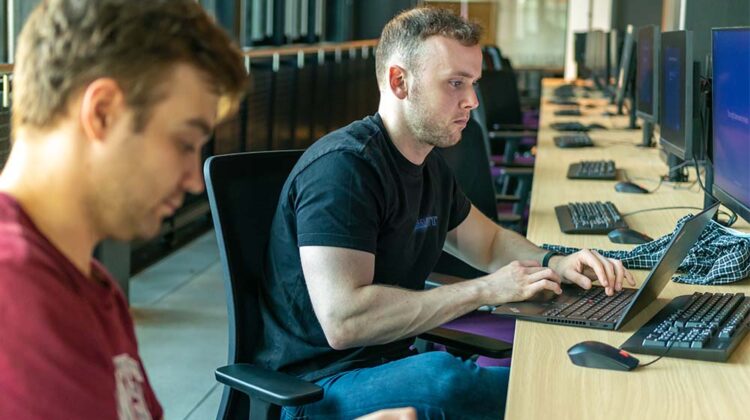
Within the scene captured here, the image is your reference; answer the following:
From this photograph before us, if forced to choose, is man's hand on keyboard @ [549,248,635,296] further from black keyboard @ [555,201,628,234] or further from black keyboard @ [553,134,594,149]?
black keyboard @ [553,134,594,149]

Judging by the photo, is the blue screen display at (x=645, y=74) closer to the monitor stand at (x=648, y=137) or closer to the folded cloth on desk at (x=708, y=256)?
the monitor stand at (x=648, y=137)

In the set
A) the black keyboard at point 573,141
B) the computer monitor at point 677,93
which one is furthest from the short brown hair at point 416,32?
the black keyboard at point 573,141

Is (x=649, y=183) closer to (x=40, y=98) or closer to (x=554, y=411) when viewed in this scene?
(x=554, y=411)

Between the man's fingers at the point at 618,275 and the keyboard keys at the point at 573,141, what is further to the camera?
the keyboard keys at the point at 573,141

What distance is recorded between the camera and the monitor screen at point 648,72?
4031mm

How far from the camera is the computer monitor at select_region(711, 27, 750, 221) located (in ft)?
7.19

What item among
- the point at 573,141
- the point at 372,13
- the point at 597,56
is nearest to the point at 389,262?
the point at 573,141

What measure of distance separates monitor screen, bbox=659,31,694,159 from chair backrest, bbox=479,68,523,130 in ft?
8.41

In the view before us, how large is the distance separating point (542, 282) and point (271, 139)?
514 cm

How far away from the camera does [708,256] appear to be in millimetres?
2275

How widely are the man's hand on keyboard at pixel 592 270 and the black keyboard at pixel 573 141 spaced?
292 centimetres

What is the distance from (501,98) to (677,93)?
315 centimetres

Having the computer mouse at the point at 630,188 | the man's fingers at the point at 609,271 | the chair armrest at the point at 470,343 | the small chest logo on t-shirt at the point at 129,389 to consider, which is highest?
the small chest logo on t-shirt at the point at 129,389

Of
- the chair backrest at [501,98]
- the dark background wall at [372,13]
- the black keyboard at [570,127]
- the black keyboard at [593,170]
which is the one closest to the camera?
the black keyboard at [593,170]
